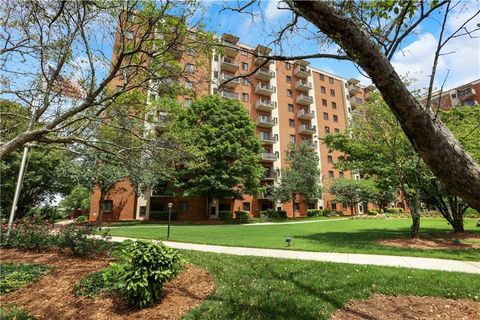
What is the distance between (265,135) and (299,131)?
23.3 feet

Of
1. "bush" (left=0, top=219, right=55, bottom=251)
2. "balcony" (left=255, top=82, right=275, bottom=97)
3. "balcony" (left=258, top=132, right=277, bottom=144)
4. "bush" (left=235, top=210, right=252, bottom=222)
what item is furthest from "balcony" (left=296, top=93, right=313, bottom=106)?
"bush" (left=0, top=219, right=55, bottom=251)

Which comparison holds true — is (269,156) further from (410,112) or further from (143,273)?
(410,112)

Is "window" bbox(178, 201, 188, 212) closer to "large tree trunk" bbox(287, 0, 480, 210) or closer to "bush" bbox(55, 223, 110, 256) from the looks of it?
"bush" bbox(55, 223, 110, 256)

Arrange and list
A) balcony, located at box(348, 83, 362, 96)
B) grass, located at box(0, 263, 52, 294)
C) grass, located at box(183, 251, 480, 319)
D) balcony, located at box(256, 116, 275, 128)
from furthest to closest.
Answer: balcony, located at box(348, 83, 362, 96)
balcony, located at box(256, 116, 275, 128)
grass, located at box(0, 263, 52, 294)
grass, located at box(183, 251, 480, 319)

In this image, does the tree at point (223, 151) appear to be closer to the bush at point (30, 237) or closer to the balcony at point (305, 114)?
the bush at point (30, 237)

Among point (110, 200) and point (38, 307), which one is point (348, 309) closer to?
point (38, 307)

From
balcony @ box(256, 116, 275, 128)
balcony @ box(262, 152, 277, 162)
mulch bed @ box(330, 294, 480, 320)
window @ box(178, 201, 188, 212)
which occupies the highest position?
balcony @ box(256, 116, 275, 128)

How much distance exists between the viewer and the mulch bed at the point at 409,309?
14.5ft

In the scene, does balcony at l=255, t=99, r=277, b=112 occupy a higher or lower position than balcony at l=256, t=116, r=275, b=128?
higher

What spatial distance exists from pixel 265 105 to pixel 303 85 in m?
10.2

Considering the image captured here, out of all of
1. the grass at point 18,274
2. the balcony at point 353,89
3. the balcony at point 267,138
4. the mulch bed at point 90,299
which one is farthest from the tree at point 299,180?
the grass at point 18,274

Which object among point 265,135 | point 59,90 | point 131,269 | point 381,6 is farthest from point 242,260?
point 265,135

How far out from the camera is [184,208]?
3691 cm

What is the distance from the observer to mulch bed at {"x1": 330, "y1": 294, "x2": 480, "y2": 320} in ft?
14.5
